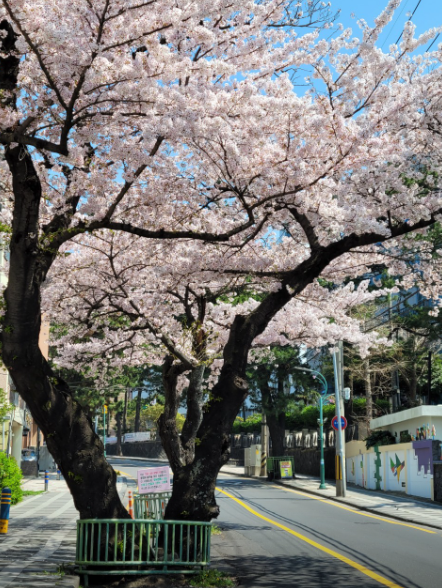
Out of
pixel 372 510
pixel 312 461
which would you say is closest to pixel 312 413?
pixel 312 461

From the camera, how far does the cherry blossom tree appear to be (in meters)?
8.78

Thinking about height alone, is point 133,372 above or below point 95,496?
above

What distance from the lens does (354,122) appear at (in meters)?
10.7

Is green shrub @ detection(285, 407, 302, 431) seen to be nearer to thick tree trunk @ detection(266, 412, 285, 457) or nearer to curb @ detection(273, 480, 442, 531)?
thick tree trunk @ detection(266, 412, 285, 457)

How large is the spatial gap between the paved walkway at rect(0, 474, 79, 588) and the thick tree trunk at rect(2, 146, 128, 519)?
1.09 meters

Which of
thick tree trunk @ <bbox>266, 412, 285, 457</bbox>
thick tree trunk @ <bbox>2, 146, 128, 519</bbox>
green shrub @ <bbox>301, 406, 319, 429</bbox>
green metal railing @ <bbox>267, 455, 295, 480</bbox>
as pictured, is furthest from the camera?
green shrub @ <bbox>301, 406, 319, 429</bbox>

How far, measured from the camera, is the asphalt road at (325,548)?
10.3 metres

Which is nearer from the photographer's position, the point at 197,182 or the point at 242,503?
the point at 197,182

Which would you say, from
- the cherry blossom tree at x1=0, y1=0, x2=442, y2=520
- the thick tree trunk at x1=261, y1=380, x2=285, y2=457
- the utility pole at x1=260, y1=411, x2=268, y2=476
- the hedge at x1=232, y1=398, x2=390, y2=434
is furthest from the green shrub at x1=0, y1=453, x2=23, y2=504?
the utility pole at x1=260, y1=411, x2=268, y2=476

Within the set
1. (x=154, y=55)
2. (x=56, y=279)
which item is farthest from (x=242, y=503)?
(x=154, y=55)

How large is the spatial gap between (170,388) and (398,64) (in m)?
9.06

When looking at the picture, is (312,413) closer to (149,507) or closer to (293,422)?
(293,422)

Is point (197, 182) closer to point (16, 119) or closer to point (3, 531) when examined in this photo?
point (16, 119)

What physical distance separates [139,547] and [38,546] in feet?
13.5
